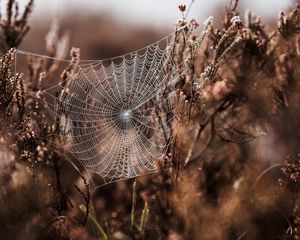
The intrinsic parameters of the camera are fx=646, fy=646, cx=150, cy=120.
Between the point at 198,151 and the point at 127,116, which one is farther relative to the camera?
the point at 127,116

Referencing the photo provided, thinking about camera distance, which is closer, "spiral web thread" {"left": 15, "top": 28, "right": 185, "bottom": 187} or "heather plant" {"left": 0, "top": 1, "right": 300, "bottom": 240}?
"heather plant" {"left": 0, "top": 1, "right": 300, "bottom": 240}

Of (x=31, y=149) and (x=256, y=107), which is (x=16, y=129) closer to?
(x=31, y=149)

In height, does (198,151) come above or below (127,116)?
below

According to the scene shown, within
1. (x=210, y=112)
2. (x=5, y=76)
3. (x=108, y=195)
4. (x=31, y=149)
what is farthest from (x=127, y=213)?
(x=5, y=76)

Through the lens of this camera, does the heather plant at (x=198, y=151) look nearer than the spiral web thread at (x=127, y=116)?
Yes
